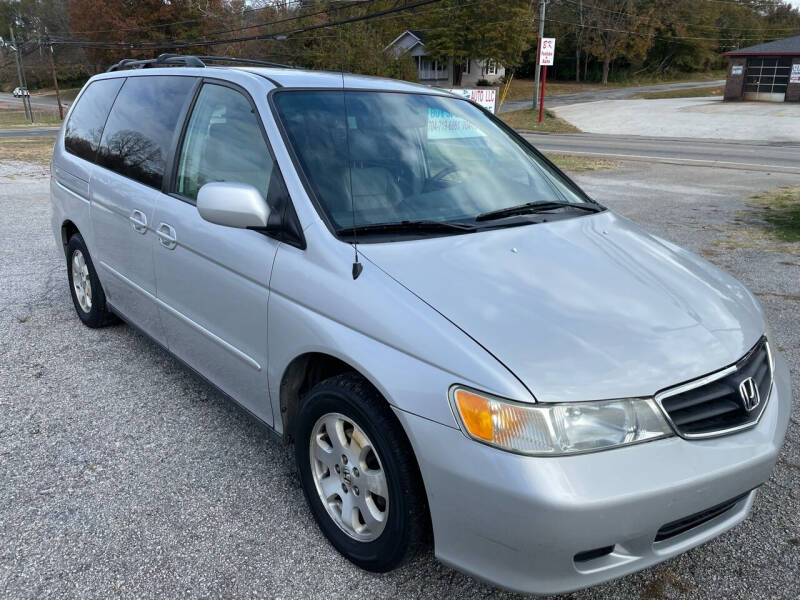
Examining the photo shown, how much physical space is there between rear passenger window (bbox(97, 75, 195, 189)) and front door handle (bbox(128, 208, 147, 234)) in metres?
0.17

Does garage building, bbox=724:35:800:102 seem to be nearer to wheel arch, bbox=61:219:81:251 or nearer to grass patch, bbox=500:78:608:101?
grass patch, bbox=500:78:608:101

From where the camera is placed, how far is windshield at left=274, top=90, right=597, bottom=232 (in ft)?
8.68

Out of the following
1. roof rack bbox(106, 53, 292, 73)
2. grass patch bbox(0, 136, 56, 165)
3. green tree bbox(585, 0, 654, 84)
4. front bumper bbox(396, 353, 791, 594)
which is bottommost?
grass patch bbox(0, 136, 56, 165)

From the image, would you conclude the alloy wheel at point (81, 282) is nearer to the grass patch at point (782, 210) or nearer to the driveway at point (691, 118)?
the grass patch at point (782, 210)

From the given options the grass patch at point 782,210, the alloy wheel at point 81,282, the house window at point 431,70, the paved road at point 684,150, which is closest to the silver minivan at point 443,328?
the alloy wheel at point 81,282

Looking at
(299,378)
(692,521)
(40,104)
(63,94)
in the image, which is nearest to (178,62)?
(299,378)

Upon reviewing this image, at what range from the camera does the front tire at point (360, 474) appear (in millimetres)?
2098

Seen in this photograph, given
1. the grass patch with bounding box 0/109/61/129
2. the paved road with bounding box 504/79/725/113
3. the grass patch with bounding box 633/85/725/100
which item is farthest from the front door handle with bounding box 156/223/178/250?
the grass patch with bounding box 633/85/725/100

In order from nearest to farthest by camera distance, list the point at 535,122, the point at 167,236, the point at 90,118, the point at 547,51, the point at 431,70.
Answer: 1. the point at 167,236
2. the point at 90,118
3. the point at 547,51
4. the point at 535,122
5. the point at 431,70

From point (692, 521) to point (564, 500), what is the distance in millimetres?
567

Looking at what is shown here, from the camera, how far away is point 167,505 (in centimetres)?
279

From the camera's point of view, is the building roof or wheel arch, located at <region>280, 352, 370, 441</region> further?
the building roof

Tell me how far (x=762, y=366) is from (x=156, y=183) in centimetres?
294

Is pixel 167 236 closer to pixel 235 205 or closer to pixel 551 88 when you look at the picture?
pixel 235 205
